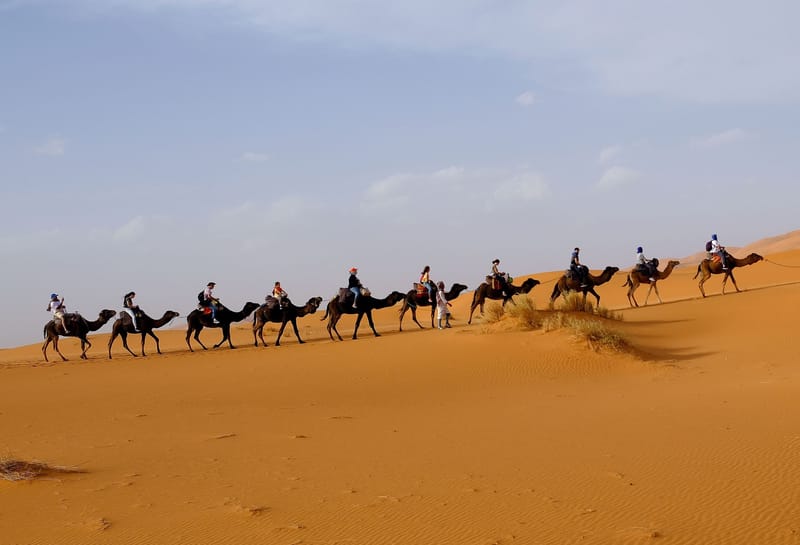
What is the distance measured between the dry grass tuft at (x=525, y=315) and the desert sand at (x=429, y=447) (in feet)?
2.52

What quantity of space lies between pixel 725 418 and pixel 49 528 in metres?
8.43

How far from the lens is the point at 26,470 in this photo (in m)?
7.60

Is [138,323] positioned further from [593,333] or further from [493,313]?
[593,333]

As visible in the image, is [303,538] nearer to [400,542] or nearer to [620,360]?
[400,542]

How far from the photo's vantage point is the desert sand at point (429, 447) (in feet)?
19.3

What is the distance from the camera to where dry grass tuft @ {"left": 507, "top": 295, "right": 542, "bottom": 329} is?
19.8m

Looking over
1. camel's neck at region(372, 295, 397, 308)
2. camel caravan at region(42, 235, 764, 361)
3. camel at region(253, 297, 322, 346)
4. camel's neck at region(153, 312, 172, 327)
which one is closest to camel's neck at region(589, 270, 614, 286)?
camel caravan at region(42, 235, 764, 361)

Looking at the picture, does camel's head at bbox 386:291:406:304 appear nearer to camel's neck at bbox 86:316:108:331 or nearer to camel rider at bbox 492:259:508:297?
camel rider at bbox 492:259:508:297

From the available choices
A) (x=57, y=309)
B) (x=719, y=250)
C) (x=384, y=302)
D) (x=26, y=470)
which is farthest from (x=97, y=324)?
(x=719, y=250)

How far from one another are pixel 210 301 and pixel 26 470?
17.9 metres

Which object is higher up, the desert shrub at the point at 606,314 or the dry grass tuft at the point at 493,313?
the dry grass tuft at the point at 493,313

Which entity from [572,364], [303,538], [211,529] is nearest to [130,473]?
[211,529]

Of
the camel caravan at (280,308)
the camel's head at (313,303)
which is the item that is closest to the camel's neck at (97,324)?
the camel caravan at (280,308)

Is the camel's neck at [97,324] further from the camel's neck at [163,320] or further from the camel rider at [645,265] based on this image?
the camel rider at [645,265]
